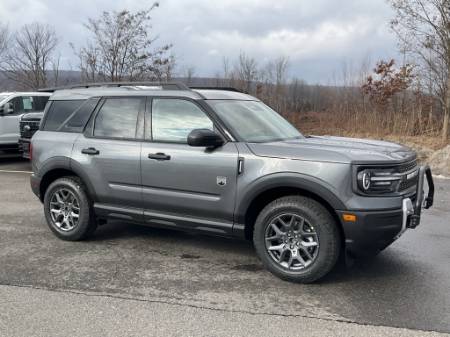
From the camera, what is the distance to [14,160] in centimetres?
1409

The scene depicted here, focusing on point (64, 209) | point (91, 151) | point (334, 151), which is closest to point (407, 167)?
point (334, 151)

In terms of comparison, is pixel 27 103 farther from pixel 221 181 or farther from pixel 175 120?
pixel 221 181

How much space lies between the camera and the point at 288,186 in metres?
4.28

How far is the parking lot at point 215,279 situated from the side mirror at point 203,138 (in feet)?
4.03

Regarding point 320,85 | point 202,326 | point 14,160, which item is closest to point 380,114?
point 320,85

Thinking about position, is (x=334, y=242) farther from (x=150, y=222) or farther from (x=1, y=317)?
(x=1, y=317)

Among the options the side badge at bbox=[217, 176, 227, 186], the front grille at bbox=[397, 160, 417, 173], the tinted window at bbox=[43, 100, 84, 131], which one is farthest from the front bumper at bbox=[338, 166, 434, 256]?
the tinted window at bbox=[43, 100, 84, 131]

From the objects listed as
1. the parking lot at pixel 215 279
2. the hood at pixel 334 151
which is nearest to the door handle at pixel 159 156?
the hood at pixel 334 151

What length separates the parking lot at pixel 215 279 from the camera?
3783 mm

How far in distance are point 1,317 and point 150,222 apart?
1.82 metres

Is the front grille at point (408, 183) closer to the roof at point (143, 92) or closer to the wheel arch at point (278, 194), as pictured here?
the wheel arch at point (278, 194)

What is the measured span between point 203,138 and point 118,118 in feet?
4.43

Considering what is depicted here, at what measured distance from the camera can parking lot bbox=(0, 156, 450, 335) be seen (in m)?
3.78

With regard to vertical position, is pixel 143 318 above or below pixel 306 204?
below
